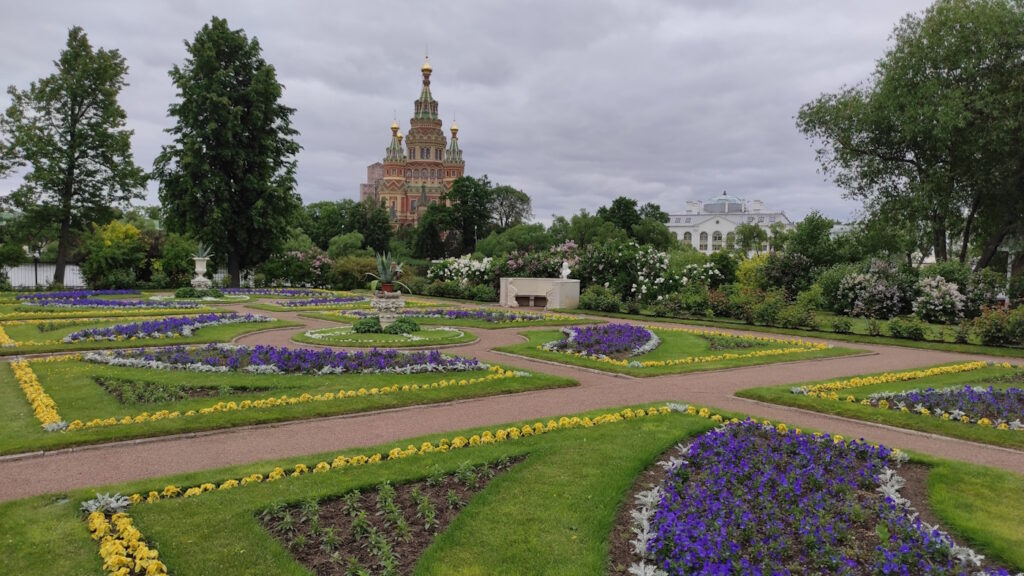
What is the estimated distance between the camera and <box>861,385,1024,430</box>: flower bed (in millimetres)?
7575

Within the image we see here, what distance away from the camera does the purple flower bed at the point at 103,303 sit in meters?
21.3

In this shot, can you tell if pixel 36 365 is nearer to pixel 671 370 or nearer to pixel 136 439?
pixel 136 439

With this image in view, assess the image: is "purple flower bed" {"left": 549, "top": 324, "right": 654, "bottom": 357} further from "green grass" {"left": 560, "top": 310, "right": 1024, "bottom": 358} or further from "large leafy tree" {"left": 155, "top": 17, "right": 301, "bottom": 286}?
"large leafy tree" {"left": 155, "top": 17, "right": 301, "bottom": 286}

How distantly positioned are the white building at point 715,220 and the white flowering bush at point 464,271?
A: 81003 millimetres

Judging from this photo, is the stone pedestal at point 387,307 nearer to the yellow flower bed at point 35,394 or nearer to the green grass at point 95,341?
the green grass at point 95,341

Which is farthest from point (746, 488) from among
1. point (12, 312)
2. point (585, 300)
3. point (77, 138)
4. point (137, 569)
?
point (77, 138)

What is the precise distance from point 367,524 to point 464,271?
2712 centimetres

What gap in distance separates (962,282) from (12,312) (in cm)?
3100

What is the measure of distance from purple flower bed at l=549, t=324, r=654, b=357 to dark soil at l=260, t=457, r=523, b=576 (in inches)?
297

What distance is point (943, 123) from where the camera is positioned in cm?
2242

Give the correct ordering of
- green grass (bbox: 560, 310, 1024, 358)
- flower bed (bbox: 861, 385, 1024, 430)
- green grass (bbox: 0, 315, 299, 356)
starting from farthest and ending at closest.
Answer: green grass (bbox: 560, 310, 1024, 358) < green grass (bbox: 0, 315, 299, 356) < flower bed (bbox: 861, 385, 1024, 430)

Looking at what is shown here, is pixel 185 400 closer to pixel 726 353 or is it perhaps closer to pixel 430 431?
pixel 430 431

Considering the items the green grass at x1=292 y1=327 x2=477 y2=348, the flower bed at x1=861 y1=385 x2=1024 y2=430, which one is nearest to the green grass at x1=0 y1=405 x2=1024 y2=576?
the flower bed at x1=861 y1=385 x2=1024 y2=430

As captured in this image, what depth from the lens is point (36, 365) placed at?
1019cm
